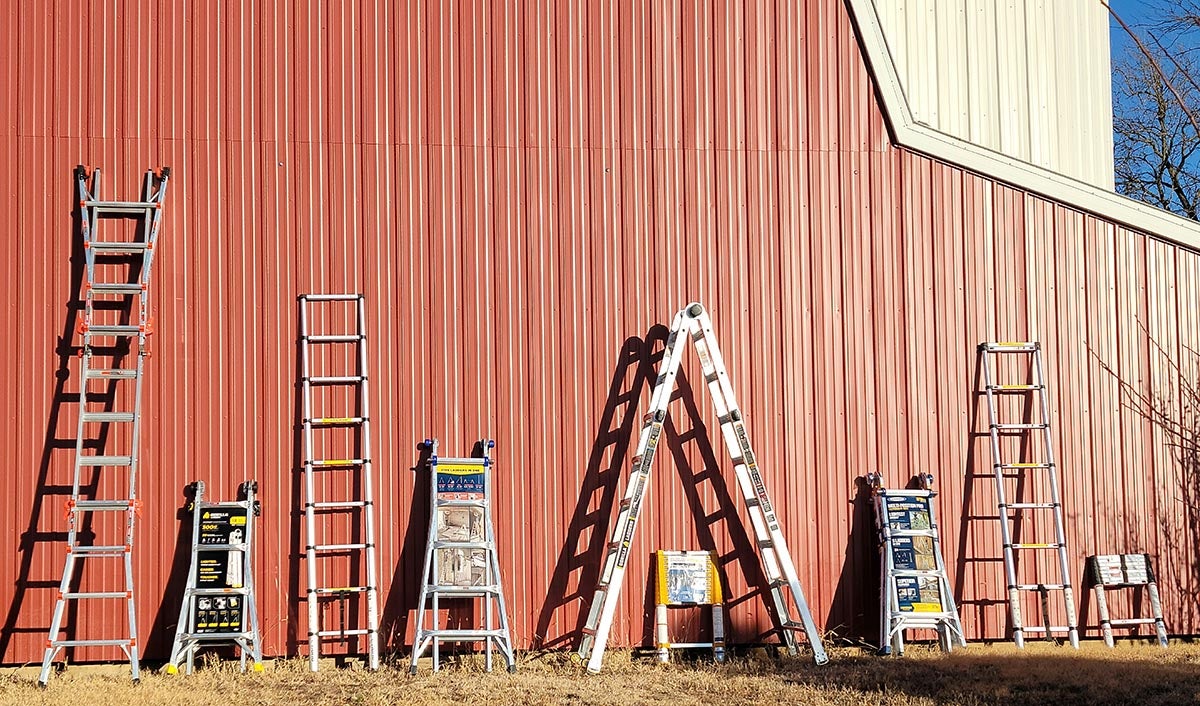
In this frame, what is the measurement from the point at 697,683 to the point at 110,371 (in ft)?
17.6

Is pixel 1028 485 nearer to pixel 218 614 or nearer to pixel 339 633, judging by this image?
pixel 339 633

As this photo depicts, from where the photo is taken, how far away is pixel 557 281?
39.6 ft

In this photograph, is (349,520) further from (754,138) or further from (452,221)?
(754,138)

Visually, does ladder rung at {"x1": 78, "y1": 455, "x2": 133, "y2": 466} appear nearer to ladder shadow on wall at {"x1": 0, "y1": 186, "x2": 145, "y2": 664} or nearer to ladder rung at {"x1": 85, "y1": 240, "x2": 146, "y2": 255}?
ladder shadow on wall at {"x1": 0, "y1": 186, "x2": 145, "y2": 664}

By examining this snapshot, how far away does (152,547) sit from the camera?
11289 millimetres

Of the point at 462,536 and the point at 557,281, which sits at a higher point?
the point at 557,281

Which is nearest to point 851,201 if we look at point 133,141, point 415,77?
point 415,77

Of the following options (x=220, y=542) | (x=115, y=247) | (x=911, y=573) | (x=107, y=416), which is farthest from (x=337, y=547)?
(x=911, y=573)

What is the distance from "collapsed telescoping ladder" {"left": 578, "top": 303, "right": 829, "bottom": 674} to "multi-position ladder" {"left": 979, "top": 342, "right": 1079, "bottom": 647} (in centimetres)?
200

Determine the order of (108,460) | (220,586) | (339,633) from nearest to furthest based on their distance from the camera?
(108,460) → (220,586) → (339,633)

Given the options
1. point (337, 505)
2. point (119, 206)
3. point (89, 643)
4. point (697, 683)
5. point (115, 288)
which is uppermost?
point (119, 206)

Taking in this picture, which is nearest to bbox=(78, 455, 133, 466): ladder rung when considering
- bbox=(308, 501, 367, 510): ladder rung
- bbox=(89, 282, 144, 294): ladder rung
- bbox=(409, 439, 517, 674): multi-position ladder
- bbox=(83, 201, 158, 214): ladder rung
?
bbox=(89, 282, 144, 294): ladder rung

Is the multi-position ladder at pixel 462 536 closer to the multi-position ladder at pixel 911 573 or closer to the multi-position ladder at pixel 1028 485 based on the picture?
the multi-position ladder at pixel 911 573

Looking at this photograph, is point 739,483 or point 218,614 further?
point 739,483
